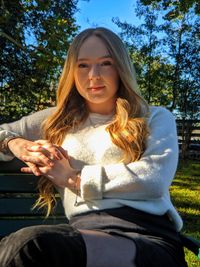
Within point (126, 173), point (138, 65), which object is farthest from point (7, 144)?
point (138, 65)

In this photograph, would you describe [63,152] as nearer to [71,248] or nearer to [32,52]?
[71,248]

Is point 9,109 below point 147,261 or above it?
above

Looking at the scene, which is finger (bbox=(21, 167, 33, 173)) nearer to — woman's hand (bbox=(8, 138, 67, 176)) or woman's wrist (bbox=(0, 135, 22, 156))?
woman's hand (bbox=(8, 138, 67, 176))

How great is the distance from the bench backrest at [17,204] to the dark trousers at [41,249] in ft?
3.28

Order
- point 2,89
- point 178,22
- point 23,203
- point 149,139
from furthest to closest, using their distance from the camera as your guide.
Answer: point 178,22 → point 2,89 → point 23,203 → point 149,139

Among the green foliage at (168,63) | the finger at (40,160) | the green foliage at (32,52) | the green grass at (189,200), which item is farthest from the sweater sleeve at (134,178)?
the green foliage at (168,63)

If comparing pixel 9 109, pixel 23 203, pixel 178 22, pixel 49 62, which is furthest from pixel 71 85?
pixel 178 22

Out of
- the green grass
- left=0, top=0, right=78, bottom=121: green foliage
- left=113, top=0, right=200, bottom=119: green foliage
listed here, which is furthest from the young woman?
left=113, top=0, right=200, bottom=119: green foliage

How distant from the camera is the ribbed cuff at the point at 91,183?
222 cm

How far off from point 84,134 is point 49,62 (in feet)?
15.5

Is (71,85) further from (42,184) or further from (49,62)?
(49,62)

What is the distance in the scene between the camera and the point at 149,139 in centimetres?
238

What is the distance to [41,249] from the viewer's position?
1.68 metres

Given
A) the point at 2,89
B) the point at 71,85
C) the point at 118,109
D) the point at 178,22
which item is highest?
the point at 178,22
